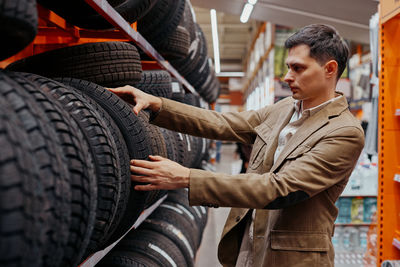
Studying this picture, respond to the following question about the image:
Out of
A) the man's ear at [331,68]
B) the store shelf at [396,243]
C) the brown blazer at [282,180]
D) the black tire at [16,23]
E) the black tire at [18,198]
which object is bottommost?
the store shelf at [396,243]

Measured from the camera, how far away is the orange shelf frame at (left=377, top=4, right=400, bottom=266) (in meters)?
2.62

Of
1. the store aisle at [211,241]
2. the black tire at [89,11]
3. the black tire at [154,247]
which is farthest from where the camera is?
the store aisle at [211,241]

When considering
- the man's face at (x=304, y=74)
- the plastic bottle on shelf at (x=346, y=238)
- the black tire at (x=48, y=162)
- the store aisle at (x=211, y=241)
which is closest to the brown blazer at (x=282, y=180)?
the man's face at (x=304, y=74)

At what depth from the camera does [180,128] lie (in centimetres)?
175

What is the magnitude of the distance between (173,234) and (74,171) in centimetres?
183

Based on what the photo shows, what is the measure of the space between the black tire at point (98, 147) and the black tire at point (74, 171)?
17cm

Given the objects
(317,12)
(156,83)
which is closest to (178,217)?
(156,83)

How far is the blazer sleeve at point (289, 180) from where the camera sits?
1377 mm

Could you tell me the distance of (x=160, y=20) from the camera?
230 centimetres

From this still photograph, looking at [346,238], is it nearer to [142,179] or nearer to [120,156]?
[142,179]

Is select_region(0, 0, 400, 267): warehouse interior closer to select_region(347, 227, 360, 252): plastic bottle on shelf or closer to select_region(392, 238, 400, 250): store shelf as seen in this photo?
select_region(392, 238, 400, 250): store shelf

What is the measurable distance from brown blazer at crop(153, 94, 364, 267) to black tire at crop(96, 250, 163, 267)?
385 millimetres

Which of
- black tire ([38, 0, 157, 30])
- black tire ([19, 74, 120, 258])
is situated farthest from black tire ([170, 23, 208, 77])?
black tire ([19, 74, 120, 258])

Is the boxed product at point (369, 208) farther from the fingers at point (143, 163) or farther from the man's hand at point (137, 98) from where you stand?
the fingers at point (143, 163)
